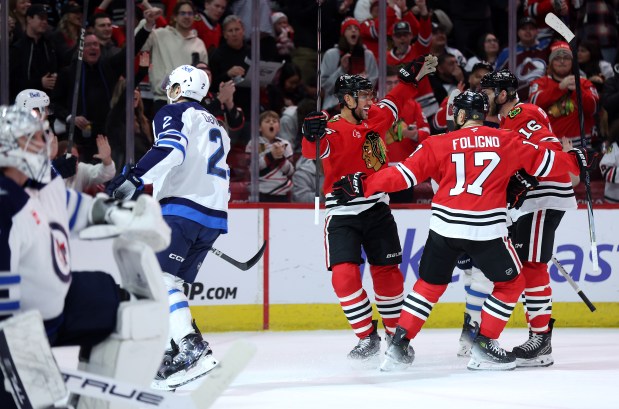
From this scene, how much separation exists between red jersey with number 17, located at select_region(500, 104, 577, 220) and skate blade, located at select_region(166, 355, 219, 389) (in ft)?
5.58

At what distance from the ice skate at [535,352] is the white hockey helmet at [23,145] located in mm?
2748

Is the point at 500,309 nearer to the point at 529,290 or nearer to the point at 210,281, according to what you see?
the point at 529,290

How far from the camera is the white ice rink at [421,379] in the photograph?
3.99 m

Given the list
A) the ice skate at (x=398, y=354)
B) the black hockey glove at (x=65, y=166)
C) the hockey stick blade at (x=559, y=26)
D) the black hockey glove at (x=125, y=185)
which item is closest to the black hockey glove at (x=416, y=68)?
the hockey stick blade at (x=559, y=26)

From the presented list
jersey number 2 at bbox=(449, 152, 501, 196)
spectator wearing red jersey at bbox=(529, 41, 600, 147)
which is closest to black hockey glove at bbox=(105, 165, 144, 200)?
jersey number 2 at bbox=(449, 152, 501, 196)

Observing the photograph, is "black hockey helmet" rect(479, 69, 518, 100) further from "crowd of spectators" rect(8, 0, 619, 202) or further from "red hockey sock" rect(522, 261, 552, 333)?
"crowd of spectators" rect(8, 0, 619, 202)

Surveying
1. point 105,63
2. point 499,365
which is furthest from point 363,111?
point 105,63

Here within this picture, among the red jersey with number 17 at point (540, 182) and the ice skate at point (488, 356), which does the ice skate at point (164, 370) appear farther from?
the red jersey with number 17 at point (540, 182)

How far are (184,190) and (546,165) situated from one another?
1.56 metres

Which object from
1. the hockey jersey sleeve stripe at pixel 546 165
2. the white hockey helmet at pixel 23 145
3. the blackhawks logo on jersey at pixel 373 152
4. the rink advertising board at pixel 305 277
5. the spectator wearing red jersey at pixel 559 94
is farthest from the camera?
the spectator wearing red jersey at pixel 559 94

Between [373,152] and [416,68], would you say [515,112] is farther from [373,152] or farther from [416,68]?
[373,152]

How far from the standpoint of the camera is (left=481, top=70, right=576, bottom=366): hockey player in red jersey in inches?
196

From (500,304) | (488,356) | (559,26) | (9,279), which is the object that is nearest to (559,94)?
(559,26)

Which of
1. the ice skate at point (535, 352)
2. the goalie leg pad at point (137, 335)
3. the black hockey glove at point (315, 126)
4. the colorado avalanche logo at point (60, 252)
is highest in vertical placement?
the black hockey glove at point (315, 126)
